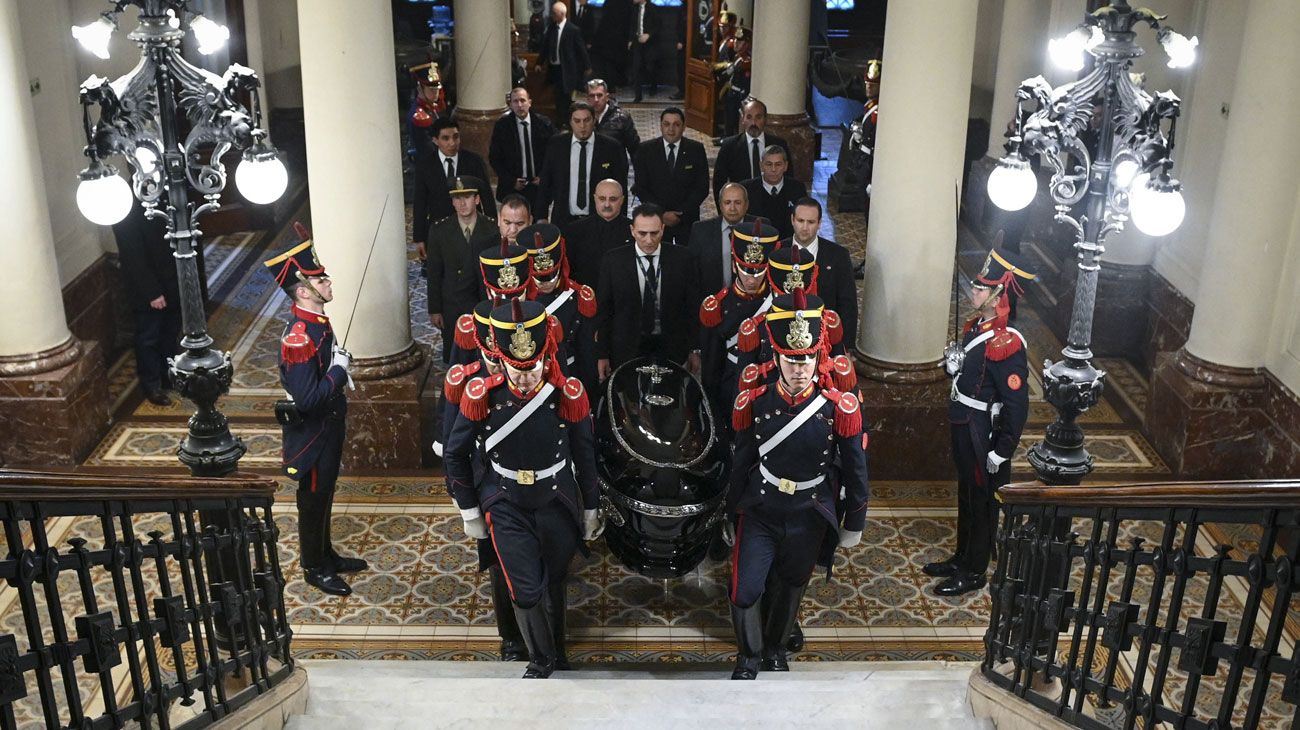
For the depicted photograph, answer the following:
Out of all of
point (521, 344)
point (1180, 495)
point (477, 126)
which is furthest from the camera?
point (477, 126)

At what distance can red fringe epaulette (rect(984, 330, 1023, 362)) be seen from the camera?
6.35 meters

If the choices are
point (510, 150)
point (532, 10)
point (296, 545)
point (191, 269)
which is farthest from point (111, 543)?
point (532, 10)

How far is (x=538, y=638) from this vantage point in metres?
5.63

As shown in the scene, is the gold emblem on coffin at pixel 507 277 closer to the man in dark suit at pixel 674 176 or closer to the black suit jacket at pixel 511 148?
the man in dark suit at pixel 674 176

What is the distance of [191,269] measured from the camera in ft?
17.7

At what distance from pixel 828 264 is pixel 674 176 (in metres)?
2.71

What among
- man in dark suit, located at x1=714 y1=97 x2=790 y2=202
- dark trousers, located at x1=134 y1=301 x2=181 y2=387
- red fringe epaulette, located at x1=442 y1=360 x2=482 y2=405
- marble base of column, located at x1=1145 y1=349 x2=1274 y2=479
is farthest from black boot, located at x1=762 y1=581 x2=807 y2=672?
man in dark suit, located at x1=714 y1=97 x2=790 y2=202

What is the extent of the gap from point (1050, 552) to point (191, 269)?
3378 mm

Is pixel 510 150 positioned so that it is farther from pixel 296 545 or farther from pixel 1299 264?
pixel 1299 264

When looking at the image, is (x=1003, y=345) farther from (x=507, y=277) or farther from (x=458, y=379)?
(x=458, y=379)

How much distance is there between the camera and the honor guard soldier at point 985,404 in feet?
20.9

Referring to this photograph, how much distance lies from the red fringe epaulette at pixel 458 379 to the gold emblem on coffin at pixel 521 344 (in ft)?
1.42

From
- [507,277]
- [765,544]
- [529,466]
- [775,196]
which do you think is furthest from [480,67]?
[765,544]

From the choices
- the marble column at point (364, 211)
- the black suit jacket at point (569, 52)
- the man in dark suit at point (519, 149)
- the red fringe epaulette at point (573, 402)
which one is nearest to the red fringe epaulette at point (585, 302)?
the marble column at point (364, 211)
